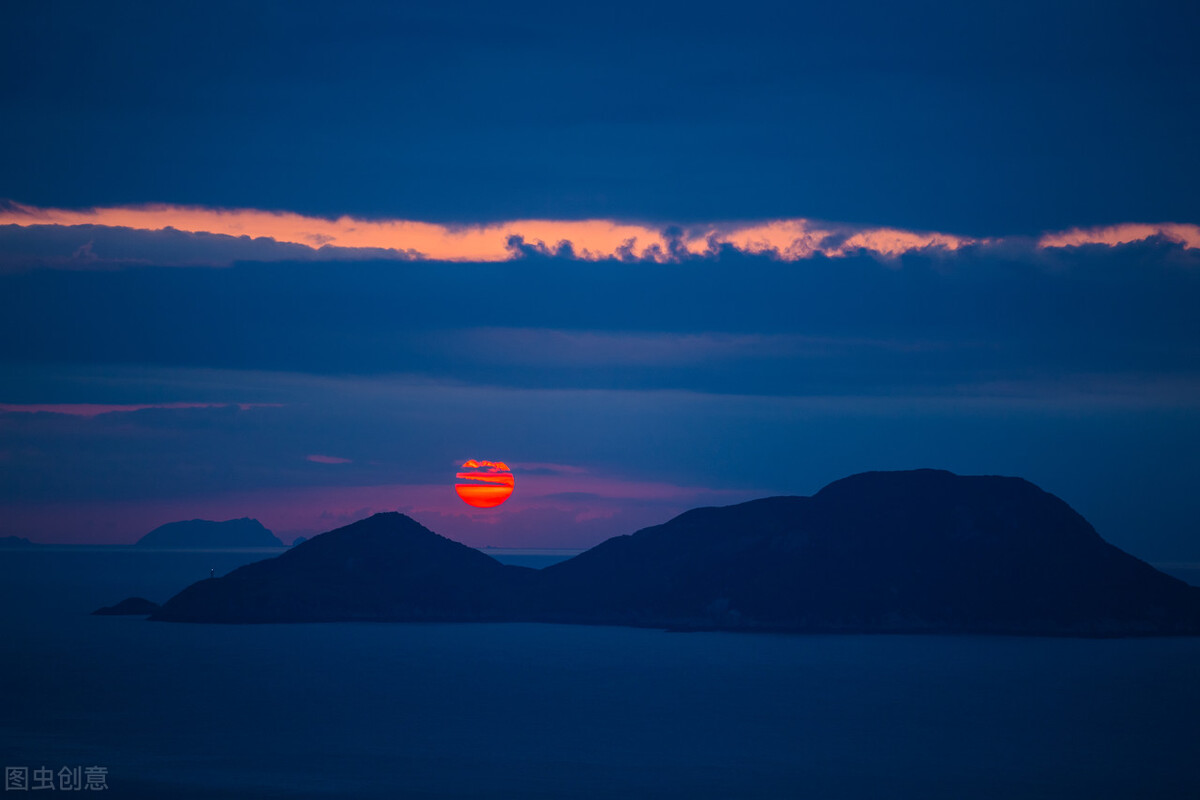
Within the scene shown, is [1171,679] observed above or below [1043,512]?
below

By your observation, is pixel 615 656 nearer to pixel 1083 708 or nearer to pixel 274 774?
pixel 1083 708

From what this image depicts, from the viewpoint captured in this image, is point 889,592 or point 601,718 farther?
point 889,592

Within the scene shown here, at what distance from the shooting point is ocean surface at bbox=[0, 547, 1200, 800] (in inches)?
2913

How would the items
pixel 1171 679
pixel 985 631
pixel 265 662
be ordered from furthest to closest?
1. pixel 985 631
2. pixel 265 662
3. pixel 1171 679

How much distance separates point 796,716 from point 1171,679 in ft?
171

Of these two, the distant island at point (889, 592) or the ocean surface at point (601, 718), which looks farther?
the distant island at point (889, 592)

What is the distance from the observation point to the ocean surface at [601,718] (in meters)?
74.0

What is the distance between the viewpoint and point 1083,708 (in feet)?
350

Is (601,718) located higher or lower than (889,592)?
lower

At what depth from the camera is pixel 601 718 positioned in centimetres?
9869

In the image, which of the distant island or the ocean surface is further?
the distant island

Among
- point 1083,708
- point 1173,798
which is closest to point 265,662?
point 1083,708

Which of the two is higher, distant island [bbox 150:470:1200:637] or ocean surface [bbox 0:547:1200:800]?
distant island [bbox 150:470:1200:637]

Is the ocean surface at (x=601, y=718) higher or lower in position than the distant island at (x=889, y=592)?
lower
